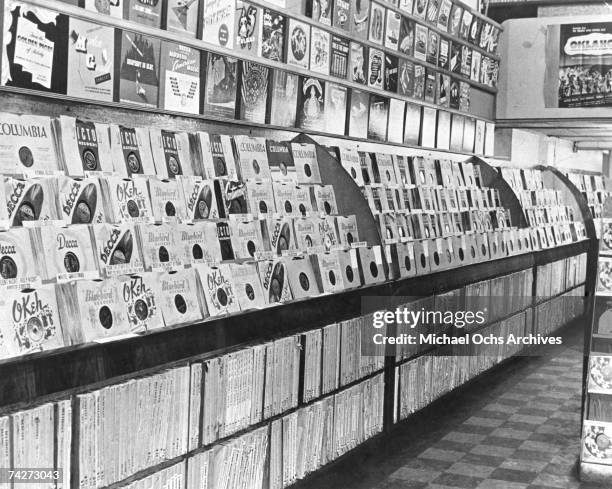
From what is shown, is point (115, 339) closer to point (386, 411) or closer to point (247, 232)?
point (247, 232)

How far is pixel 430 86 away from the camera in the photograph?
21.1 ft

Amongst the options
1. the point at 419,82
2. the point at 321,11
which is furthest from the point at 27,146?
the point at 419,82

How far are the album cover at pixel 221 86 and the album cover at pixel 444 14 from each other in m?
2.84

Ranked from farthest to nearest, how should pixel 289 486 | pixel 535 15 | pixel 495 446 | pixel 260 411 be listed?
pixel 535 15
pixel 495 446
pixel 289 486
pixel 260 411

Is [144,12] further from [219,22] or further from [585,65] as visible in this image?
[585,65]

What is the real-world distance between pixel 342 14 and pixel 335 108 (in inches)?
21.9

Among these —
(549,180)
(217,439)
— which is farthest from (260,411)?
(549,180)

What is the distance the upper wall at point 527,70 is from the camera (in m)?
8.28

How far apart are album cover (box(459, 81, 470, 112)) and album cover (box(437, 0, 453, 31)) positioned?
62cm

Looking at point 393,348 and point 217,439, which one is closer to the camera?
point 217,439

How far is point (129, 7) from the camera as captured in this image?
345 centimetres

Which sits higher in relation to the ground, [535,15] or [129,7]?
[535,15]

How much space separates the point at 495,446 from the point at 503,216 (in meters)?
2.43

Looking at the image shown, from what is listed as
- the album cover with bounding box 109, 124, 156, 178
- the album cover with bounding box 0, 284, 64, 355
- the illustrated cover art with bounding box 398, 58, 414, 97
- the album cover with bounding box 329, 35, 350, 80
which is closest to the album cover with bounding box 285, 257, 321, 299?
the album cover with bounding box 109, 124, 156, 178
